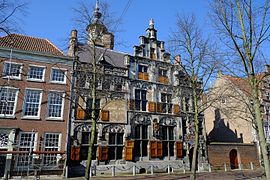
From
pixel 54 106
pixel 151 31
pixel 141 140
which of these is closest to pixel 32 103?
pixel 54 106

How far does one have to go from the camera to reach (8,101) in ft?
61.2

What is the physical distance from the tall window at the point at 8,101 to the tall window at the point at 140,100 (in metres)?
11.6

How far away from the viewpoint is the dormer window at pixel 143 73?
25047 mm

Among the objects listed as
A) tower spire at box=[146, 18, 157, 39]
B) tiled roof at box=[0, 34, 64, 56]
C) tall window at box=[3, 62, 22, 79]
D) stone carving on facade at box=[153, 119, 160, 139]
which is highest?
tower spire at box=[146, 18, 157, 39]

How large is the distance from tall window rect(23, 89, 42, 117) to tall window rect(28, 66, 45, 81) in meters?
1.25

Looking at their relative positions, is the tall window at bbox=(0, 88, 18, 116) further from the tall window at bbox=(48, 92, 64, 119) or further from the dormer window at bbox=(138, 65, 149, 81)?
the dormer window at bbox=(138, 65, 149, 81)

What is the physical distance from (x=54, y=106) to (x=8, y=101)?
12.0ft

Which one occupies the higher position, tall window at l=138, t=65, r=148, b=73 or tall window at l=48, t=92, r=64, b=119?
tall window at l=138, t=65, r=148, b=73

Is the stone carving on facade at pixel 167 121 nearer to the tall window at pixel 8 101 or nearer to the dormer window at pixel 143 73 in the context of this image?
the dormer window at pixel 143 73

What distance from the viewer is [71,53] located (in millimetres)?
22359

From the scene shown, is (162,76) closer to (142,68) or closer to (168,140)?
(142,68)

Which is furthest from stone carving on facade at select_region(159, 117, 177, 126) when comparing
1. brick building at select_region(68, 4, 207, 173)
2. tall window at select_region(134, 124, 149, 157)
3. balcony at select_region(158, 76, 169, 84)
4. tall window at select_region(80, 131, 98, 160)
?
tall window at select_region(80, 131, 98, 160)

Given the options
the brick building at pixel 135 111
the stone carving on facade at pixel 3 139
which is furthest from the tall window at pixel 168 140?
the stone carving on facade at pixel 3 139

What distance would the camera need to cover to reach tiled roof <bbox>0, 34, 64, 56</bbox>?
795 inches
